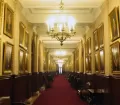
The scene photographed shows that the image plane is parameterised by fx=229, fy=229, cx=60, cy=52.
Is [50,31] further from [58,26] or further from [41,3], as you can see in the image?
[41,3]

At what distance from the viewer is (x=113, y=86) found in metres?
7.34

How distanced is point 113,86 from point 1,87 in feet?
11.4

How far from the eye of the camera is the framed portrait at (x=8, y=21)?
6731 mm

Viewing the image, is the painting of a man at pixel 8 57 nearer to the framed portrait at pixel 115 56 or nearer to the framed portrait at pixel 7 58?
the framed portrait at pixel 7 58

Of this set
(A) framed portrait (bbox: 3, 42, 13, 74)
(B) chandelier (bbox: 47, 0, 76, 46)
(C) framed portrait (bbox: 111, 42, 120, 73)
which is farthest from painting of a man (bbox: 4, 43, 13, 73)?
(C) framed portrait (bbox: 111, 42, 120, 73)

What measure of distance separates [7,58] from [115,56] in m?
3.37

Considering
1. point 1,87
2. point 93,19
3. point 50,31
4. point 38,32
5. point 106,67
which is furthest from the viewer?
point 38,32

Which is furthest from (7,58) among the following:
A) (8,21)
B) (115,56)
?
(115,56)

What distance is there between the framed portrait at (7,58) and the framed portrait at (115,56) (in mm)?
3322

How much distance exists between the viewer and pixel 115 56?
7.19 metres

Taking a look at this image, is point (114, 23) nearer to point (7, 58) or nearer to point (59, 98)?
point (7, 58)

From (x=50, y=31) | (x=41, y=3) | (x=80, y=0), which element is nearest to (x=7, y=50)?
(x=50, y=31)

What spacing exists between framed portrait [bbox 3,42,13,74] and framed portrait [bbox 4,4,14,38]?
0.38 metres

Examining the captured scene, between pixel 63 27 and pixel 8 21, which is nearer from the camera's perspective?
pixel 8 21
